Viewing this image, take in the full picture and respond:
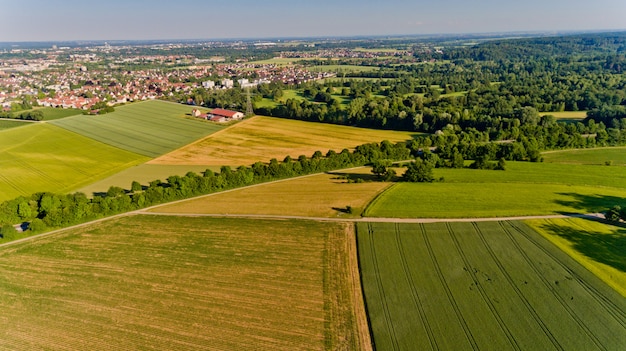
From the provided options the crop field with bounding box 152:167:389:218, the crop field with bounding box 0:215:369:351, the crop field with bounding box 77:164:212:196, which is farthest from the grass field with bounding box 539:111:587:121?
the crop field with bounding box 77:164:212:196

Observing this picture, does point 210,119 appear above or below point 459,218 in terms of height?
above

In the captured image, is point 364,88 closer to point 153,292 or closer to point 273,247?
point 273,247

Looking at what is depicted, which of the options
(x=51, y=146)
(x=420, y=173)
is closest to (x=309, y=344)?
(x=420, y=173)

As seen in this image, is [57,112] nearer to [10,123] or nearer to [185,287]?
[10,123]

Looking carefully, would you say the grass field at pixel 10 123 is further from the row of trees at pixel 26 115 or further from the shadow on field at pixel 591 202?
the shadow on field at pixel 591 202

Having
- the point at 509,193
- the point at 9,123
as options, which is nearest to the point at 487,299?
the point at 509,193

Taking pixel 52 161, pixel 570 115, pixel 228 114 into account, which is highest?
pixel 228 114

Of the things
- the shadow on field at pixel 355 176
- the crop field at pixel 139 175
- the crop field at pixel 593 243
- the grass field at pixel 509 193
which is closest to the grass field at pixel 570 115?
the grass field at pixel 509 193
